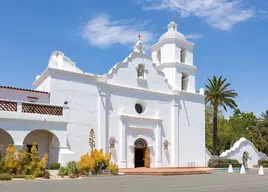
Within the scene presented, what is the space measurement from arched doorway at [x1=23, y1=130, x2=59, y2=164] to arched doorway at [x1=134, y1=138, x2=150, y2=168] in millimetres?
8730

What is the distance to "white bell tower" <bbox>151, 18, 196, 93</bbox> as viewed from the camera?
1395 inches

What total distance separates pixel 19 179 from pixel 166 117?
17881mm

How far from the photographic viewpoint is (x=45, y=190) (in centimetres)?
1341

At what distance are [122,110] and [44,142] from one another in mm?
7838

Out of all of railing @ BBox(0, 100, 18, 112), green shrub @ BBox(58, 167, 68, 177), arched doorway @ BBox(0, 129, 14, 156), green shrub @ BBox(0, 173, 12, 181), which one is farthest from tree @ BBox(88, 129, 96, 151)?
green shrub @ BBox(0, 173, 12, 181)

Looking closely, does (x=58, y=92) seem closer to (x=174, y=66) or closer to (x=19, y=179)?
(x=19, y=179)

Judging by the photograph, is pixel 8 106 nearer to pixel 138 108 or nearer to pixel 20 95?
pixel 20 95

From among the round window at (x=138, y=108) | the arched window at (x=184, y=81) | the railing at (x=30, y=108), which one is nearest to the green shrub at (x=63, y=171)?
the railing at (x=30, y=108)

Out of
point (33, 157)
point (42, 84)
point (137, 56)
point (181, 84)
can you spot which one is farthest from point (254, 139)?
point (33, 157)

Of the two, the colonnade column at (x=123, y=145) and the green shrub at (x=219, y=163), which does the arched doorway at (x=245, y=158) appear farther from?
the colonnade column at (x=123, y=145)

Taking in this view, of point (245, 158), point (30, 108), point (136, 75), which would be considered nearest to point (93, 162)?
point (30, 108)

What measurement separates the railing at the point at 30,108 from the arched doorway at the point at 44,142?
2.05 meters

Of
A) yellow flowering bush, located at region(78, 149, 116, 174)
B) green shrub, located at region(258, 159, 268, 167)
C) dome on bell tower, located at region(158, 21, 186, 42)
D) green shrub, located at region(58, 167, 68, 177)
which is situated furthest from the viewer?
green shrub, located at region(258, 159, 268, 167)

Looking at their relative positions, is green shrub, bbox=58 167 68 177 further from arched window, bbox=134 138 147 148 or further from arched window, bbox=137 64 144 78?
arched window, bbox=137 64 144 78
